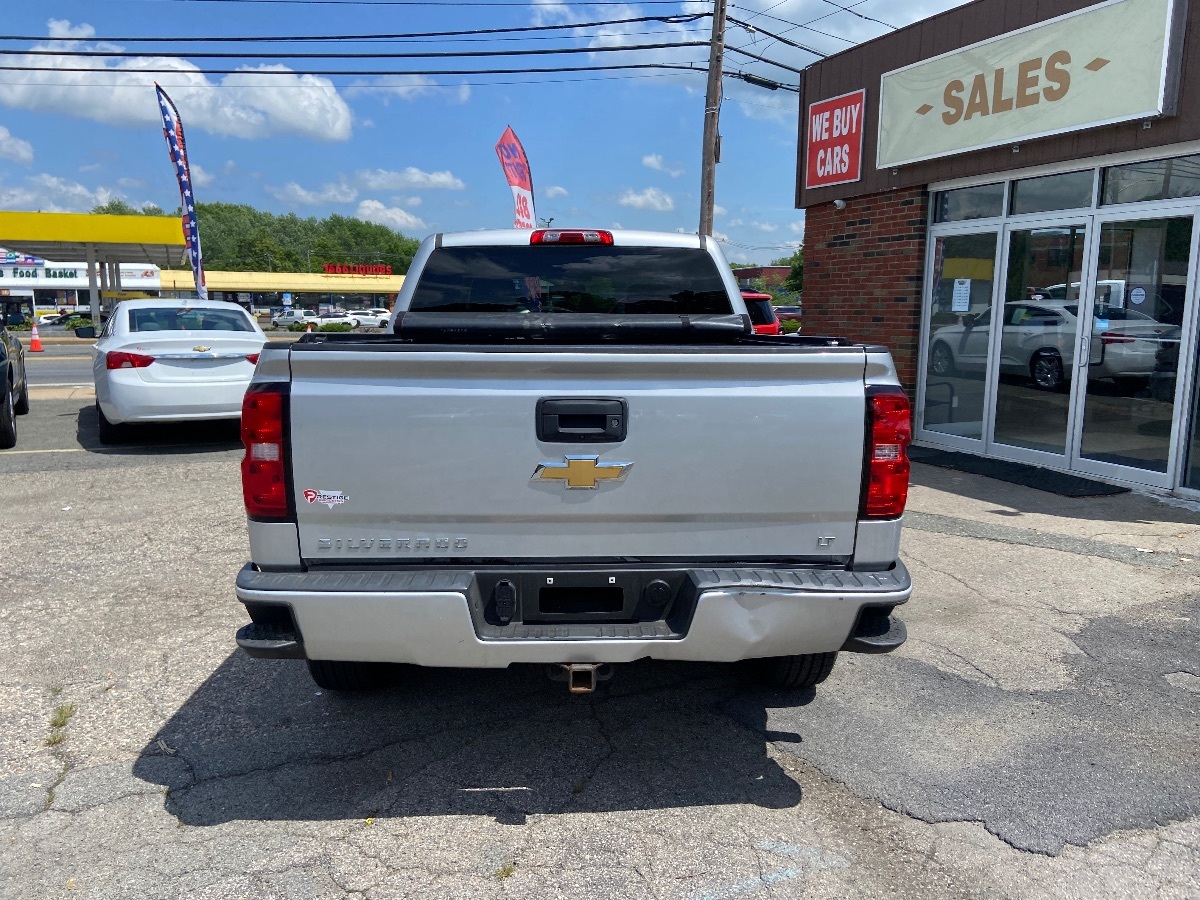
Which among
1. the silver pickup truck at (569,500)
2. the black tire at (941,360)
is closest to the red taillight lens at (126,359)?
the silver pickup truck at (569,500)

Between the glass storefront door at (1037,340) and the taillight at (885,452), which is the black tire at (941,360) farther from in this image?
the taillight at (885,452)

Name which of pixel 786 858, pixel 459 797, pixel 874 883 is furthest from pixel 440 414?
pixel 874 883

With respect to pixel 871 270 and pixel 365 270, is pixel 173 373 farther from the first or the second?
pixel 365 270

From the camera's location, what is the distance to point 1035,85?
8398 mm

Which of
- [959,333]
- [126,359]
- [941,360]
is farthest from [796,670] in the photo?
[126,359]

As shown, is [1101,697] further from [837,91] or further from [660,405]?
[837,91]

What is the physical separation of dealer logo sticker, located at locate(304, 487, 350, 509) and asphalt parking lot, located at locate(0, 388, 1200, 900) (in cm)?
106

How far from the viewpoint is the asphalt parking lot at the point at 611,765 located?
2.77 meters

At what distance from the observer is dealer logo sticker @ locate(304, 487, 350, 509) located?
2867mm

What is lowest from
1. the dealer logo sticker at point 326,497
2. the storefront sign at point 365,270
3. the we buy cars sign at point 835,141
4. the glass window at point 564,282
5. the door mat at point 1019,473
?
the door mat at point 1019,473

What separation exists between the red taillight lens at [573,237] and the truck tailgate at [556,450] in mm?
1832

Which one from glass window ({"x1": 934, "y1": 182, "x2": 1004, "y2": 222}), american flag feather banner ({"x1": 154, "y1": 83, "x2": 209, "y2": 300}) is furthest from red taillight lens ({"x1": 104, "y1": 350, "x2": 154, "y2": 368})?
american flag feather banner ({"x1": 154, "y1": 83, "x2": 209, "y2": 300})

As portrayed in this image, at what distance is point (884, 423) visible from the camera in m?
2.92

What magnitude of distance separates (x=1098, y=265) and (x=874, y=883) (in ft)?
23.6
